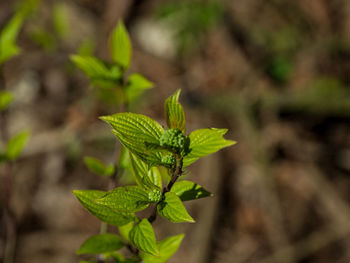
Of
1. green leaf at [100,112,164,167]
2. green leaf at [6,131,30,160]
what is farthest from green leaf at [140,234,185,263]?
green leaf at [6,131,30,160]

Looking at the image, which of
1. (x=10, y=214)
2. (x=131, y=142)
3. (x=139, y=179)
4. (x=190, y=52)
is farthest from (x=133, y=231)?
(x=190, y=52)

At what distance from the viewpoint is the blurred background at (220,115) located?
2.59 metres

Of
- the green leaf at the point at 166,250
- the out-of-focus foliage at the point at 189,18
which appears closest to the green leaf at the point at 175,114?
the green leaf at the point at 166,250

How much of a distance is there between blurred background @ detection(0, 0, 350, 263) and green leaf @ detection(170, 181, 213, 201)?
5.06 feet

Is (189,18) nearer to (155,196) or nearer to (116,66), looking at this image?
(116,66)

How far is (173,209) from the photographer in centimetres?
80

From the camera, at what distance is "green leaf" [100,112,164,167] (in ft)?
2.56

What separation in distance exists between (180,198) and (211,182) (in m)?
1.92

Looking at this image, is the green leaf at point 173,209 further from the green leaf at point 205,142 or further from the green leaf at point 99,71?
the green leaf at point 99,71

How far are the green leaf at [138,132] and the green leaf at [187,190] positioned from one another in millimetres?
97

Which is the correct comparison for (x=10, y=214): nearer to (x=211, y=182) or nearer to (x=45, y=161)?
(x=45, y=161)

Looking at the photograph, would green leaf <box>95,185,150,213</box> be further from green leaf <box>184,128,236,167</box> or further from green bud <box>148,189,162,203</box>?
green leaf <box>184,128,236,167</box>

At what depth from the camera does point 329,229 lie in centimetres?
268

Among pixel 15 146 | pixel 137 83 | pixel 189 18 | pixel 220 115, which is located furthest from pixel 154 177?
pixel 189 18
